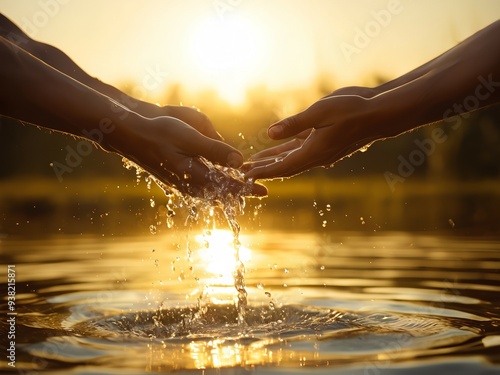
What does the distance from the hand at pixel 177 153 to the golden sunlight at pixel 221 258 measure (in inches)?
66.1

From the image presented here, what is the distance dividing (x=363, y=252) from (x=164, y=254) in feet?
8.48

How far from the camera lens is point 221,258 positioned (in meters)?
10.3

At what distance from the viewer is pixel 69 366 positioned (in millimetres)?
3680

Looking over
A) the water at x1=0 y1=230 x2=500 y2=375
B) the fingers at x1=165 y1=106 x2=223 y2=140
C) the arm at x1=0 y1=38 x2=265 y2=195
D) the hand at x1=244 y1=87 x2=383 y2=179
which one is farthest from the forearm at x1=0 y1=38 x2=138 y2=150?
the water at x1=0 y1=230 x2=500 y2=375

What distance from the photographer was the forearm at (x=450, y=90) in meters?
4.37

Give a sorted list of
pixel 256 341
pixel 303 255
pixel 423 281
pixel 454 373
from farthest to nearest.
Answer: pixel 303 255, pixel 423 281, pixel 256 341, pixel 454 373

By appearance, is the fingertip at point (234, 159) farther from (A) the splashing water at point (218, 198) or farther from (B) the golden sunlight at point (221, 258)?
(B) the golden sunlight at point (221, 258)

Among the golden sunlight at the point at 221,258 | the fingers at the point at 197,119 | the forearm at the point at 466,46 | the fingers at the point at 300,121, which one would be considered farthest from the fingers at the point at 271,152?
the golden sunlight at the point at 221,258

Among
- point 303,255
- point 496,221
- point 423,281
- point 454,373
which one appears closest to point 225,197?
point 454,373

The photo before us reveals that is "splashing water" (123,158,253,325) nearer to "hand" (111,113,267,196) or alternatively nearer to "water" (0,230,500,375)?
"hand" (111,113,267,196)

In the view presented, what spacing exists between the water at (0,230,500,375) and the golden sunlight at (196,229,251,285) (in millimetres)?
47

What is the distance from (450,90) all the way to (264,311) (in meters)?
2.14

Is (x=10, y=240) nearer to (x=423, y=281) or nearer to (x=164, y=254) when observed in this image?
(x=164, y=254)

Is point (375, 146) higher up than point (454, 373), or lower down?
higher up
